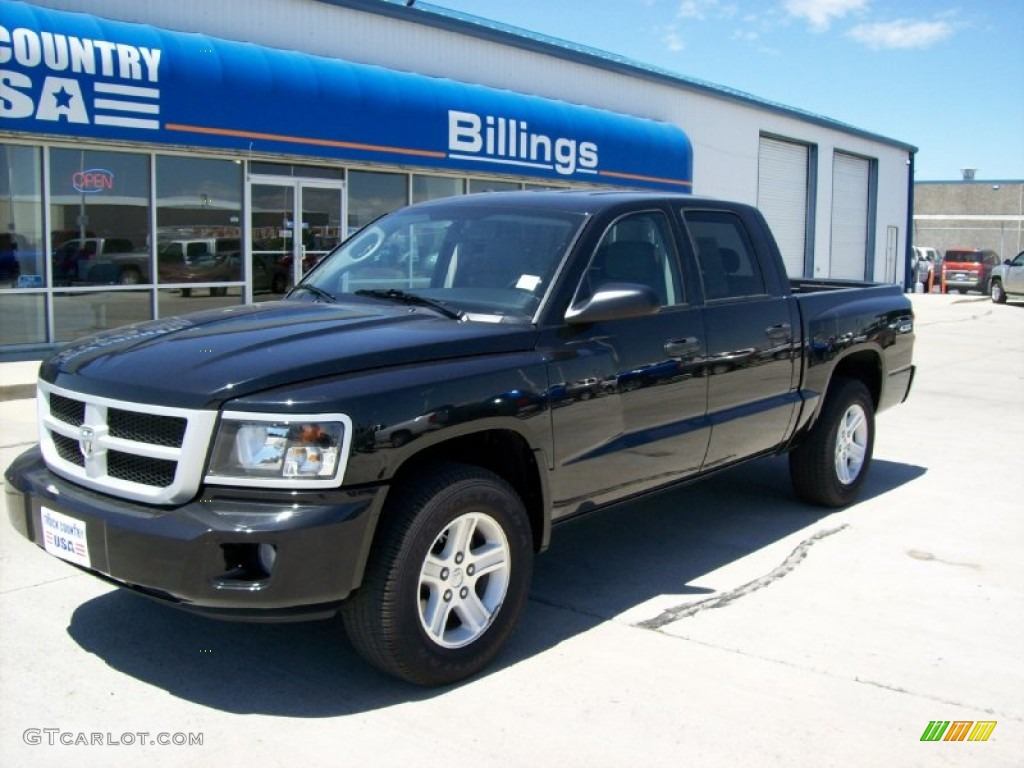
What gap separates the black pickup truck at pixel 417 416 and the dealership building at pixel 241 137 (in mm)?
8029

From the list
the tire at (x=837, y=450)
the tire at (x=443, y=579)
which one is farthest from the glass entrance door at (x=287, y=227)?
the tire at (x=443, y=579)

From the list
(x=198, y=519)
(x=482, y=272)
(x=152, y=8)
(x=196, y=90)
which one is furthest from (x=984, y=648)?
(x=152, y=8)

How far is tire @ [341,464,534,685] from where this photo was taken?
3.59 meters

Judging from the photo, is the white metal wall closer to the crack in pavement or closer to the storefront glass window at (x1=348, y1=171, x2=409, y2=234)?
the storefront glass window at (x1=348, y1=171, x2=409, y2=234)

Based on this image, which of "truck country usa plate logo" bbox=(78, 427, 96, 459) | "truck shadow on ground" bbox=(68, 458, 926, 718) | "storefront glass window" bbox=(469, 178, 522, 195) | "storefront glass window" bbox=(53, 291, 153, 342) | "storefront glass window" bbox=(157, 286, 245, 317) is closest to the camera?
"truck country usa plate logo" bbox=(78, 427, 96, 459)

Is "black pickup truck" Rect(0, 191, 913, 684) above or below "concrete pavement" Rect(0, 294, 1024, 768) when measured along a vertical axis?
above

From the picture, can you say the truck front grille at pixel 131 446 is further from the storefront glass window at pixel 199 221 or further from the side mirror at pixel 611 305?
the storefront glass window at pixel 199 221

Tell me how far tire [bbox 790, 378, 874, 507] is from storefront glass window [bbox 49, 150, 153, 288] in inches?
389

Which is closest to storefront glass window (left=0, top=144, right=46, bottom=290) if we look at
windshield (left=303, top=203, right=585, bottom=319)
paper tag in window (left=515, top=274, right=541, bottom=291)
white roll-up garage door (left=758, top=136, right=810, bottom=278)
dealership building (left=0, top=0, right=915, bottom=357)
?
dealership building (left=0, top=0, right=915, bottom=357)

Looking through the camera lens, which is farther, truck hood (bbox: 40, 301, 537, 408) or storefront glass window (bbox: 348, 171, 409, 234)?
storefront glass window (bbox: 348, 171, 409, 234)

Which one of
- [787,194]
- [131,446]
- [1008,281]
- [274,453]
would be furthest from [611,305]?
[1008,281]

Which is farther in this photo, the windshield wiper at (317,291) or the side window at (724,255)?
the side window at (724,255)

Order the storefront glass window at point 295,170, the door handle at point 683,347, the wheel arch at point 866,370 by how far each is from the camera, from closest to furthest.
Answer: the door handle at point 683,347, the wheel arch at point 866,370, the storefront glass window at point 295,170

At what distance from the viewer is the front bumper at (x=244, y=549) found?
10.9 ft
